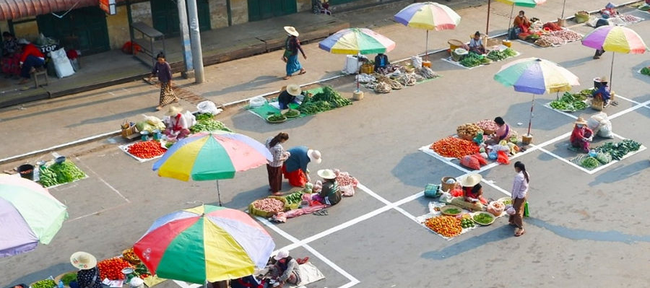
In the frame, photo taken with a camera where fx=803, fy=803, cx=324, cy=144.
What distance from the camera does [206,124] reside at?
21984mm

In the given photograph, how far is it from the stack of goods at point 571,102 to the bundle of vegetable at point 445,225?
7673mm

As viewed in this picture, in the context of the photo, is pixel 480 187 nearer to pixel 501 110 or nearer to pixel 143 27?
pixel 501 110

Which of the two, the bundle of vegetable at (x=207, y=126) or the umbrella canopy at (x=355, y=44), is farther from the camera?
the umbrella canopy at (x=355, y=44)

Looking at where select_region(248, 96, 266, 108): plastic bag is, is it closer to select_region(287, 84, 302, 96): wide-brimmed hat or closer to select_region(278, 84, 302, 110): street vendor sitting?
select_region(278, 84, 302, 110): street vendor sitting

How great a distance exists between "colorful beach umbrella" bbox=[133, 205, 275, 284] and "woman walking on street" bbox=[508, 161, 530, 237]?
6.14 m

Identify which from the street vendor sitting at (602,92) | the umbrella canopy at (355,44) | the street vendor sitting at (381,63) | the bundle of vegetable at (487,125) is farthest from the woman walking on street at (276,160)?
the street vendor sitting at (602,92)

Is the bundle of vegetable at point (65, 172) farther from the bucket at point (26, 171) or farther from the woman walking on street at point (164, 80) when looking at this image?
the woman walking on street at point (164, 80)

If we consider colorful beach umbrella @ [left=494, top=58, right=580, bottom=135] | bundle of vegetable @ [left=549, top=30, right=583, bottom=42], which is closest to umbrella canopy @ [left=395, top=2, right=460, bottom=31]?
colorful beach umbrella @ [left=494, top=58, right=580, bottom=135]

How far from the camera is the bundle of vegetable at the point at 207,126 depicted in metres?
21.7

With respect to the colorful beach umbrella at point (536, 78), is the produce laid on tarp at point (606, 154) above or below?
below

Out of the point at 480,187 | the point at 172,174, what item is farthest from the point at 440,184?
the point at 172,174

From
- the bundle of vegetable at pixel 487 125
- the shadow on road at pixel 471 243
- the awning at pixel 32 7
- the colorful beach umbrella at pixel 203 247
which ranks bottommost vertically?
the shadow on road at pixel 471 243

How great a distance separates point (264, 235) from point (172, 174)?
9.84 ft

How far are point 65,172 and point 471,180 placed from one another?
9.64 metres
